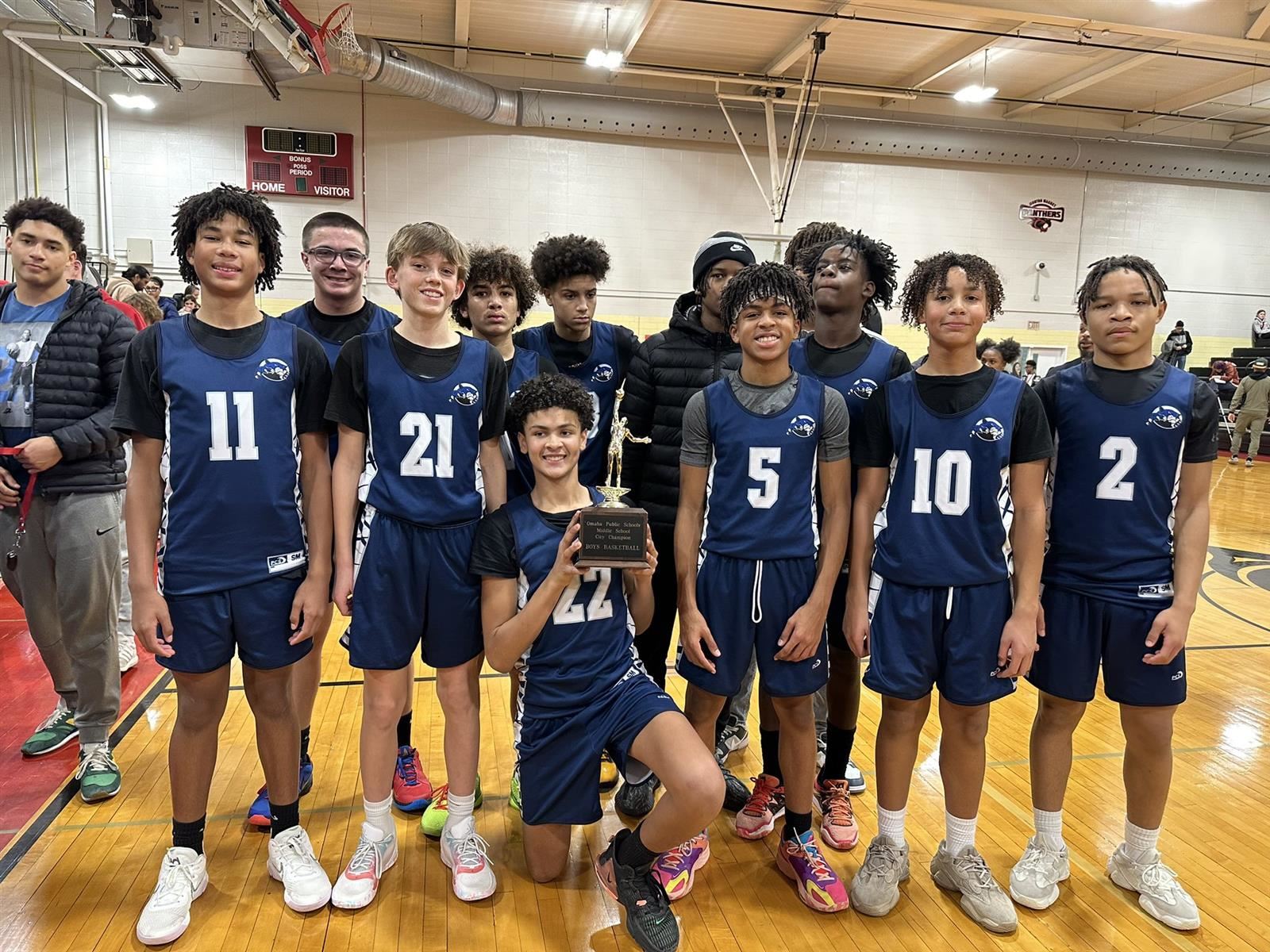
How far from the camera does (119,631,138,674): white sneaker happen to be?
411 cm

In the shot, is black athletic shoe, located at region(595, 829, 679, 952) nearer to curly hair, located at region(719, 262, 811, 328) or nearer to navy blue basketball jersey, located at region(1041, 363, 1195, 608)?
navy blue basketball jersey, located at region(1041, 363, 1195, 608)

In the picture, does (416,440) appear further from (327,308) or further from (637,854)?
(637,854)

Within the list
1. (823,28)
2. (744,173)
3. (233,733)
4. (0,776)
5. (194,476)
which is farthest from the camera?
(744,173)

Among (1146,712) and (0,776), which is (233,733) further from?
(1146,712)

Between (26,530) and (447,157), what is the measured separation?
32.5ft

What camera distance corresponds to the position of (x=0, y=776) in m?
3.02

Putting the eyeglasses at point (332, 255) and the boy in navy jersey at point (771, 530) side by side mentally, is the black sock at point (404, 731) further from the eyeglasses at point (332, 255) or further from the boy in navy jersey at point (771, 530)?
the eyeglasses at point (332, 255)

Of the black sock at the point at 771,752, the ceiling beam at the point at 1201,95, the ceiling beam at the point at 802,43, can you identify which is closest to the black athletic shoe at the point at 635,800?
the black sock at the point at 771,752

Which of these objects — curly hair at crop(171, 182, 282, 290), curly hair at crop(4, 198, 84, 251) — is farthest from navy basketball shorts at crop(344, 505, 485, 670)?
curly hair at crop(4, 198, 84, 251)

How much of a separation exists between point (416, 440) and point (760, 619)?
1162 mm

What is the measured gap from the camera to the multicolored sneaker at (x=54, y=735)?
10.5 feet

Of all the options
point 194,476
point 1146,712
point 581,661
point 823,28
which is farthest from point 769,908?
point 823,28

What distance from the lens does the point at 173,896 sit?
2246 mm

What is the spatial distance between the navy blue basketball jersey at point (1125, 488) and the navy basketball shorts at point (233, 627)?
2.34 m
